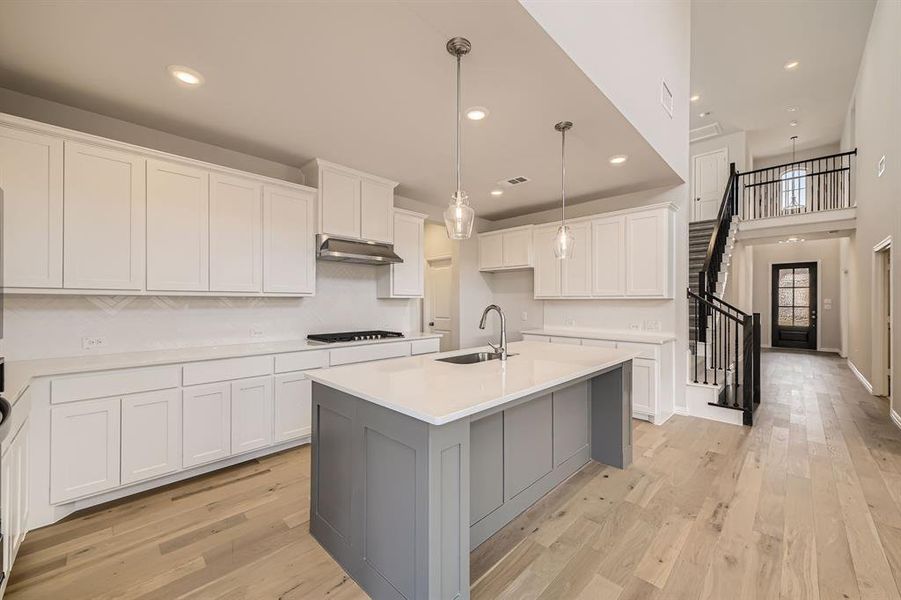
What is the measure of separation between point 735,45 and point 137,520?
8741 mm

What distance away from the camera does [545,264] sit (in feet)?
17.5

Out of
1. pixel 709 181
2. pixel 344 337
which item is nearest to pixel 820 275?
pixel 709 181

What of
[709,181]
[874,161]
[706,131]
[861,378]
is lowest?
[861,378]

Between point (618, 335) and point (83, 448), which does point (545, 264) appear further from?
point (83, 448)

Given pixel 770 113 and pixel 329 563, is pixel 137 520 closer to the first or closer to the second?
pixel 329 563

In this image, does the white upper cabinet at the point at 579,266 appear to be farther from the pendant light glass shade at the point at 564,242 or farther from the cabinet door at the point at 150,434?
the cabinet door at the point at 150,434

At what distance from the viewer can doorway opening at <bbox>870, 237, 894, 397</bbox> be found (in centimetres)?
494

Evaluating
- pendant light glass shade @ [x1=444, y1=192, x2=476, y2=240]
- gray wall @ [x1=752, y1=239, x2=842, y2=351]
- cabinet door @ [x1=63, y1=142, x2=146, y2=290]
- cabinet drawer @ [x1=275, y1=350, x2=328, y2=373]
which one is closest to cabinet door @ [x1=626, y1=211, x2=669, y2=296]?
pendant light glass shade @ [x1=444, y1=192, x2=476, y2=240]

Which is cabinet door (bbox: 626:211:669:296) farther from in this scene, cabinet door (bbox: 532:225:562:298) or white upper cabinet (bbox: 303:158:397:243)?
white upper cabinet (bbox: 303:158:397:243)

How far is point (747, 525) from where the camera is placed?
2.26 meters

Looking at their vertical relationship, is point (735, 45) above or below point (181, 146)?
above

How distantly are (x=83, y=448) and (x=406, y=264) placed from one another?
3164 mm

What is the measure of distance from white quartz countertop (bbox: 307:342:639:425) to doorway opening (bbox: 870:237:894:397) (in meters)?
4.83

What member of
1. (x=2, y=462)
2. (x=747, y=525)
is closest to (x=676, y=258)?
(x=747, y=525)
